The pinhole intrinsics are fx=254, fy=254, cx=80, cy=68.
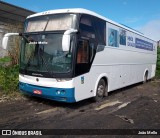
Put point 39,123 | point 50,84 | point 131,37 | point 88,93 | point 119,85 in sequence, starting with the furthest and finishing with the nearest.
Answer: point 131,37, point 119,85, point 88,93, point 50,84, point 39,123

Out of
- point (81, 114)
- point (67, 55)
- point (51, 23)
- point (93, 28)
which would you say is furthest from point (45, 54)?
point (81, 114)

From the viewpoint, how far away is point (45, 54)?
27.3 ft

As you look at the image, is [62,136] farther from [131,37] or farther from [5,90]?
[131,37]

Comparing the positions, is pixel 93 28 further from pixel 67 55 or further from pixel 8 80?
pixel 8 80

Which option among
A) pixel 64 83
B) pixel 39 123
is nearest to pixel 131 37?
pixel 64 83

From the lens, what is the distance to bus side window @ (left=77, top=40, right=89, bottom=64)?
8223 mm

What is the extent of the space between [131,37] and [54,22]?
19.3 feet

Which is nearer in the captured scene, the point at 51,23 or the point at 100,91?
the point at 51,23

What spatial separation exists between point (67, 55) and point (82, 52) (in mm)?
673

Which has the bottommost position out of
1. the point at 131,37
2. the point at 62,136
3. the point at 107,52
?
the point at 62,136

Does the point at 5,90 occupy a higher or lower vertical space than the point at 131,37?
lower

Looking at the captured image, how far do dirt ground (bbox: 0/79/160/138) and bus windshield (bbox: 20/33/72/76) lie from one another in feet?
4.42

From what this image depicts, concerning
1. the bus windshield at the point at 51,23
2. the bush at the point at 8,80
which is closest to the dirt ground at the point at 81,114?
the bush at the point at 8,80

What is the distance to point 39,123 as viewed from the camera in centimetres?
689
